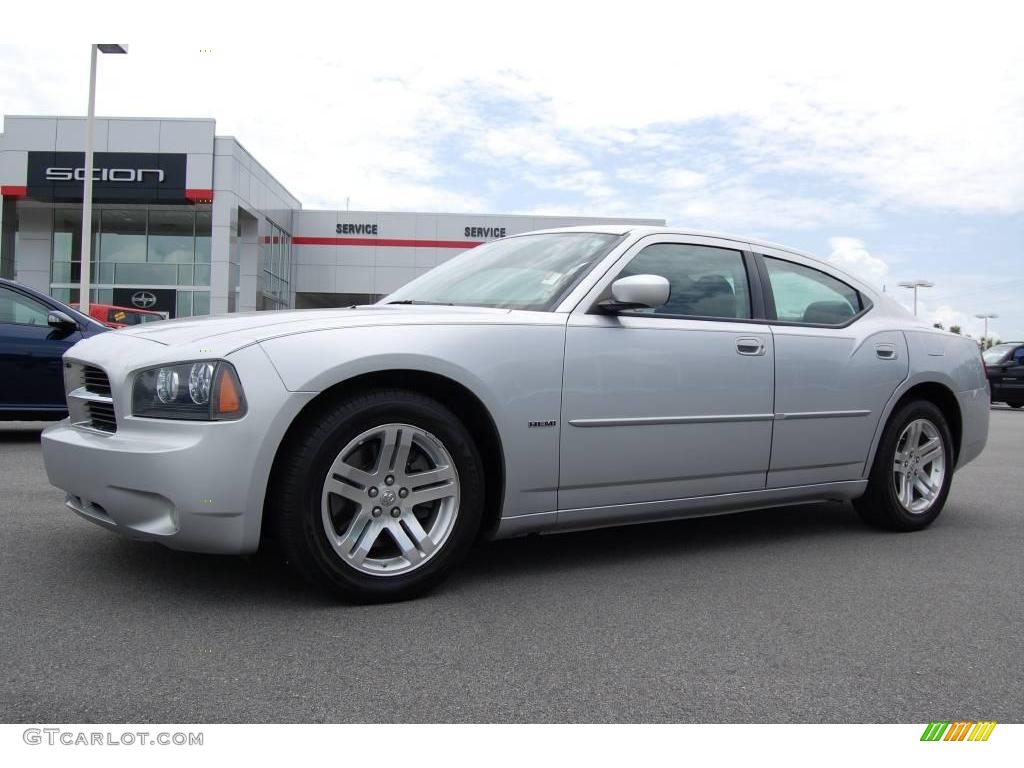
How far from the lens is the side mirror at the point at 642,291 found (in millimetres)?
3617

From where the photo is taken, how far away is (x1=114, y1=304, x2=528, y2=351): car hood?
10.3 feet

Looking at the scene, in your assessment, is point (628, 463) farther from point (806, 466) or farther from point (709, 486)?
point (806, 466)

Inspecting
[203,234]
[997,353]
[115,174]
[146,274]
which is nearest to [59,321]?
[997,353]

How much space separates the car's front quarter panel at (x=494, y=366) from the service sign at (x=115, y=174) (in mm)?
27556

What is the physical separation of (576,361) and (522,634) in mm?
1117

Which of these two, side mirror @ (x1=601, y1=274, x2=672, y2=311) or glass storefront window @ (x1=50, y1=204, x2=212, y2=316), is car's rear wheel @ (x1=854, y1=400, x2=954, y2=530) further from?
glass storefront window @ (x1=50, y1=204, x2=212, y2=316)

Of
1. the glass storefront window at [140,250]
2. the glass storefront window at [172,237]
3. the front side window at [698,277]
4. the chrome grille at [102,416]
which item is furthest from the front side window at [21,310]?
the glass storefront window at [172,237]

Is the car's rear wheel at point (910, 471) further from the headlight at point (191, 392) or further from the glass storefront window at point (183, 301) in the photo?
the glass storefront window at point (183, 301)

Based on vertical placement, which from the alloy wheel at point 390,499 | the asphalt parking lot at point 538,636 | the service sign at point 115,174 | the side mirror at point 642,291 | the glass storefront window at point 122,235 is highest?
the service sign at point 115,174

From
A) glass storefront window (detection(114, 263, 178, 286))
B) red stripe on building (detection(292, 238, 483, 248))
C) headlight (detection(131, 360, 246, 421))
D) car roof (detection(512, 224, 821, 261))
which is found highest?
red stripe on building (detection(292, 238, 483, 248))

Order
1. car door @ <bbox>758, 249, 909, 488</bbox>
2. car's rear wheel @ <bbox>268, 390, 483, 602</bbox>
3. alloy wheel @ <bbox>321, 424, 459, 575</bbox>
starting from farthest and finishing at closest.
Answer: car door @ <bbox>758, 249, 909, 488</bbox>, alloy wheel @ <bbox>321, 424, 459, 575</bbox>, car's rear wheel @ <bbox>268, 390, 483, 602</bbox>

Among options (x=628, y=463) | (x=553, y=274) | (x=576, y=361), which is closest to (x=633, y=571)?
(x=628, y=463)

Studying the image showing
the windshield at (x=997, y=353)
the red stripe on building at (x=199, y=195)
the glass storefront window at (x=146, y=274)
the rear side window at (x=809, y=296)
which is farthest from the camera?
the glass storefront window at (x=146, y=274)

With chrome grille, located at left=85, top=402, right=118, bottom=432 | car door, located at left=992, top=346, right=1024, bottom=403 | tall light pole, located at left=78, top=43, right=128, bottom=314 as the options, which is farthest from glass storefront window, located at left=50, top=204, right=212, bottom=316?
chrome grille, located at left=85, top=402, right=118, bottom=432
